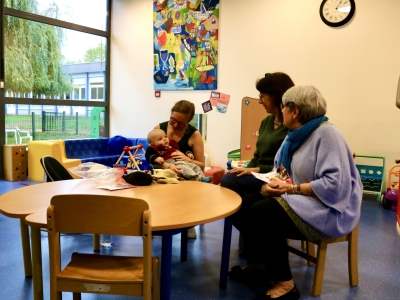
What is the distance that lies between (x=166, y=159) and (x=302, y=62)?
3.14m

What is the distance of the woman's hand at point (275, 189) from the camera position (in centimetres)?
189

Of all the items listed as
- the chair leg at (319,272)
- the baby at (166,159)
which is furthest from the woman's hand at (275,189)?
the baby at (166,159)

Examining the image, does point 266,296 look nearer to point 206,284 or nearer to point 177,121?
point 206,284

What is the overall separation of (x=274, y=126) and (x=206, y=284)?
1110 mm

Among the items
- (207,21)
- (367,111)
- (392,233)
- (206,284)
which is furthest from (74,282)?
(207,21)

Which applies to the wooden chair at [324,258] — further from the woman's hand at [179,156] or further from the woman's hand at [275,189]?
the woman's hand at [179,156]

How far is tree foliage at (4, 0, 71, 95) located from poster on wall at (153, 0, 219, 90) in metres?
1.63

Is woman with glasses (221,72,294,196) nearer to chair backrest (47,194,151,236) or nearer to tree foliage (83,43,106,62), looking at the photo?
chair backrest (47,194,151,236)

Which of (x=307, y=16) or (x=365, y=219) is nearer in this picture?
(x=365, y=219)

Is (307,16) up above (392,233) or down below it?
above

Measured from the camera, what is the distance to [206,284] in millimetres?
2084

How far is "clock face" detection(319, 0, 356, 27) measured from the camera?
4516 millimetres

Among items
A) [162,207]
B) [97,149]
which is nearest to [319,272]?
[162,207]

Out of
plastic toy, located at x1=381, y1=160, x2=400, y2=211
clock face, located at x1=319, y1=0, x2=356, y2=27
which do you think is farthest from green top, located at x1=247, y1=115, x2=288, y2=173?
clock face, located at x1=319, y1=0, x2=356, y2=27
